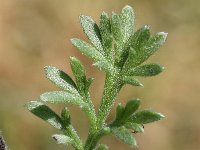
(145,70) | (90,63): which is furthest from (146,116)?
(90,63)

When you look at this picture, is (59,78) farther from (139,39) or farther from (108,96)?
(139,39)

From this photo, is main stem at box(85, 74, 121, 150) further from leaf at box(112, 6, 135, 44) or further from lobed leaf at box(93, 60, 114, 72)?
leaf at box(112, 6, 135, 44)

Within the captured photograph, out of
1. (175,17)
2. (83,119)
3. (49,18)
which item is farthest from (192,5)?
(83,119)

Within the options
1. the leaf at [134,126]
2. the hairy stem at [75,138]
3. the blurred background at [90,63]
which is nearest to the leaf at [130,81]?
the leaf at [134,126]

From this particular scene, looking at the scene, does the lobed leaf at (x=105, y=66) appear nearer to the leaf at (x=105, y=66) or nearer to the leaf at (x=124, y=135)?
the leaf at (x=105, y=66)

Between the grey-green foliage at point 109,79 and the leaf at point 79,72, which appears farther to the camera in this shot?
the leaf at point 79,72

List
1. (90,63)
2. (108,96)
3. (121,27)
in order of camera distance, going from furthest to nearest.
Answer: (90,63) → (121,27) → (108,96)

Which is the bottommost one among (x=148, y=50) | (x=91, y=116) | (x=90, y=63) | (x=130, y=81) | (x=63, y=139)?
(x=63, y=139)
